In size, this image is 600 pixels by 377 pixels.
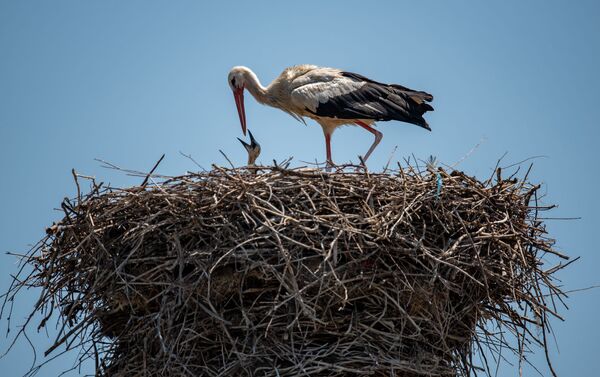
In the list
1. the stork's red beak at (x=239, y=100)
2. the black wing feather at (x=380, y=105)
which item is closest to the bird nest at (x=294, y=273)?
the black wing feather at (x=380, y=105)

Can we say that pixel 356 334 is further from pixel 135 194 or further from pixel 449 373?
pixel 135 194

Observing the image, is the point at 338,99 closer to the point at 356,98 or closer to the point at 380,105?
the point at 356,98

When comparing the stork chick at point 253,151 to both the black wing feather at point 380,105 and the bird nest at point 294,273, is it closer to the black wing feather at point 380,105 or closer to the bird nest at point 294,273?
the black wing feather at point 380,105

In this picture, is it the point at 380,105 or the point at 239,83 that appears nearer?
the point at 380,105

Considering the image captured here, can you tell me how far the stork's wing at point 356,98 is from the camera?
30.1 ft

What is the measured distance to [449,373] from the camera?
669 cm

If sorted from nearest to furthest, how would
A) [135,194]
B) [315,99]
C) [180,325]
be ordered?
1. [180,325]
2. [135,194]
3. [315,99]

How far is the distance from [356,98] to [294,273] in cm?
321

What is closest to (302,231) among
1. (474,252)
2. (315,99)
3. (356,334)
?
(356,334)

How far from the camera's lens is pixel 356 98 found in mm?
9320

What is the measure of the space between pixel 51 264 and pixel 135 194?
2.47 feet

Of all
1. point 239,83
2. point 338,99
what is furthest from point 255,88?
point 338,99

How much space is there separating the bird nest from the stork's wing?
2.11 m

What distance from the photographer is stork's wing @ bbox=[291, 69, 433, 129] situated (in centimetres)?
916
